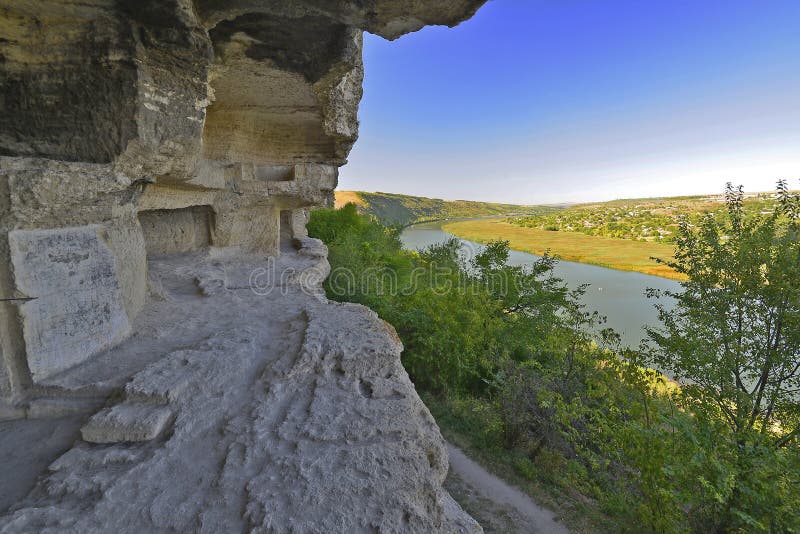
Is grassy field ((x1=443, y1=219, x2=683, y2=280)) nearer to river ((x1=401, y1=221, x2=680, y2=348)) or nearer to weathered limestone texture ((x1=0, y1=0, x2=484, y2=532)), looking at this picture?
river ((x1=401, y1=221, x2=680, y2=348))

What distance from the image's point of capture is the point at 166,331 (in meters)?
3.28

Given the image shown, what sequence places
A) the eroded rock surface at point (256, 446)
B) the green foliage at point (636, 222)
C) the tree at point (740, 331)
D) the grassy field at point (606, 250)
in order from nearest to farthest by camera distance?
the eroded rock surface at point (256, 446)
the tree at point (740, 331)
the grassy field at point (606, 250)
the green foliage at point (636, 222)

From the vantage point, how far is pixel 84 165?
2.73 metres

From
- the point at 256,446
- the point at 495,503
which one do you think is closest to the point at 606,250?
the point at 495,503

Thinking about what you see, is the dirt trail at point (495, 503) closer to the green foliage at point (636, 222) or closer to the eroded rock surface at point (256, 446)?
the eroded rock surface at point (256, 446)

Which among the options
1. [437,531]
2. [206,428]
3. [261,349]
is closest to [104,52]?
[261,349]

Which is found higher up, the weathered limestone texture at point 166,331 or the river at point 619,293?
the weathered limestone texture at point 166,331

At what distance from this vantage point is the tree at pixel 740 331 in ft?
16.8

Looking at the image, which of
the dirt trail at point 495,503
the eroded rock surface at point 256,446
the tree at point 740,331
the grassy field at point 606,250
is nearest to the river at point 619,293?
the grassy field at point 606,250

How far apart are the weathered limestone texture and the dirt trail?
15.9ft

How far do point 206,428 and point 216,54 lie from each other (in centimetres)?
350

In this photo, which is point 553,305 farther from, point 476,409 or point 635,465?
point 635,465

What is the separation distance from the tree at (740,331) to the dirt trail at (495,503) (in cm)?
245

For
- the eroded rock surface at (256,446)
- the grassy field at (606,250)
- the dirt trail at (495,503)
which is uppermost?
the eroded rock surface at (256,446)
